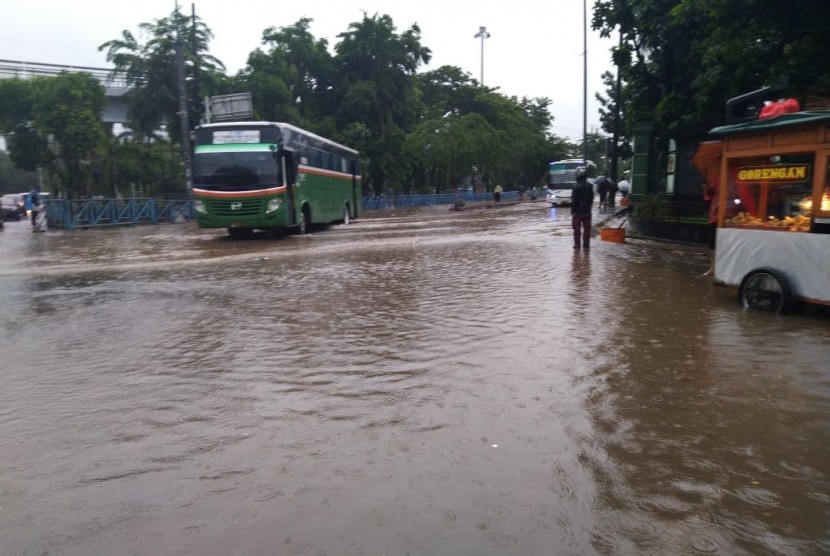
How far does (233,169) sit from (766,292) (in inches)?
570

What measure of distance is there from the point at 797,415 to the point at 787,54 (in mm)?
8762

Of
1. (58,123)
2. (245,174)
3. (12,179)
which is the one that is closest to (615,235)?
(245,174)

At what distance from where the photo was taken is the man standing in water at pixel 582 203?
14.5m

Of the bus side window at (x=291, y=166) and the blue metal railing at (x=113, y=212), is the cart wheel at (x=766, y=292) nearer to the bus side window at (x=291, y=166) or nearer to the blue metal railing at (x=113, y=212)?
the bus side window at (x=291, y=166)

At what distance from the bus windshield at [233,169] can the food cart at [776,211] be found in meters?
12.9

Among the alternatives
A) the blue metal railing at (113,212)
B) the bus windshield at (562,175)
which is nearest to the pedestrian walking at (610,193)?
the bus windshield at (562,175)

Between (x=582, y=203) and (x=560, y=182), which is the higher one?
(x=560, y=182)

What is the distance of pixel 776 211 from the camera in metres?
8.41

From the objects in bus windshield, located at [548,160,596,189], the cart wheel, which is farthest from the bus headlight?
bus windshield, located at [548,160,596,189]

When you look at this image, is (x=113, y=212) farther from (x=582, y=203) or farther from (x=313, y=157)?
(x=582, y=203)

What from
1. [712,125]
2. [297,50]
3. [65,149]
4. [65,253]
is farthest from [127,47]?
[712,125]

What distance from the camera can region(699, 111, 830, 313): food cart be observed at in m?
7.55

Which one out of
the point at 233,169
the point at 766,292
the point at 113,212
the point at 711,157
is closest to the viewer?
the point at 766,292

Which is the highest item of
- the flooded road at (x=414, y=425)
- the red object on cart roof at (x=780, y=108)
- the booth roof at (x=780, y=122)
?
the red object on cart roof at (x=780, y=108)
